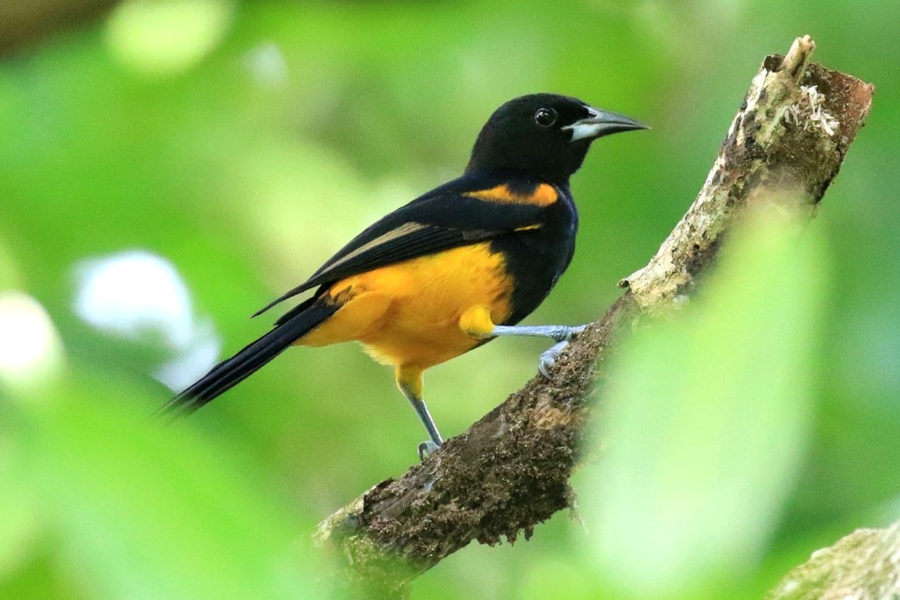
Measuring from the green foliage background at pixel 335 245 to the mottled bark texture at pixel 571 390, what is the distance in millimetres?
239

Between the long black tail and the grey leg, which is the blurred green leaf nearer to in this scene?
the long black tail

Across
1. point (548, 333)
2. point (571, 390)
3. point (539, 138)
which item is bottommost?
point (571, 390)

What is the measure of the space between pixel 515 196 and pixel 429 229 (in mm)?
481

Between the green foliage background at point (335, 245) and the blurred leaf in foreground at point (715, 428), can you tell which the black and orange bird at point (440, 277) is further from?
the blurred leaf in foreground at point (715, 428)

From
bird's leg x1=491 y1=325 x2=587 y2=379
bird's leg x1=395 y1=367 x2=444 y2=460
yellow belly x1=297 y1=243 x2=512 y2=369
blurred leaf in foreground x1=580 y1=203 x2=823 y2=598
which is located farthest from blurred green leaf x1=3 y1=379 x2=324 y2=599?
bird's leg x1=395 y1=367 x2=444 y2=460

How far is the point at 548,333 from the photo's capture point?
4172 millimetres

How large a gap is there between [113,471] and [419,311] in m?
3.88

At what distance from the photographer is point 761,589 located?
727mm

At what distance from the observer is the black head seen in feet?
17.6

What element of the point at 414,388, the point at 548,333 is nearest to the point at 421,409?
the point at 414,388

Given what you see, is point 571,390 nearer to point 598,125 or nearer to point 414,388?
point 414,388

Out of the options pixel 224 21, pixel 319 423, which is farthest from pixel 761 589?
pixel 319 423

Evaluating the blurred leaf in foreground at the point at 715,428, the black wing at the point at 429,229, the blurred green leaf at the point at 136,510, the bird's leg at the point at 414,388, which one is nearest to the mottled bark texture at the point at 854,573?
the blurred leaf in foreground at the point at 715,428

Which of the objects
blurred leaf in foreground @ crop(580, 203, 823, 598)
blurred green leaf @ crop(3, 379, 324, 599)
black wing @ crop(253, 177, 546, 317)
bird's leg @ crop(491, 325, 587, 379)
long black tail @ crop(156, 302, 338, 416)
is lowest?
blurred leaf in foreground @ crop(580, 203, 823, 598)
